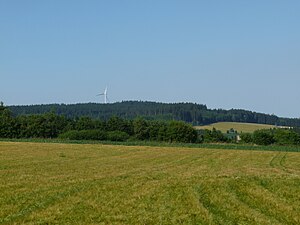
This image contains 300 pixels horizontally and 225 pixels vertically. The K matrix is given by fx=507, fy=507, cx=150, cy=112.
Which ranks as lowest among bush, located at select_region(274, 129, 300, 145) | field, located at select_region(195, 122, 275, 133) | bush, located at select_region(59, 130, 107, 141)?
bush, located at select_region(59, 130, 107, 141)

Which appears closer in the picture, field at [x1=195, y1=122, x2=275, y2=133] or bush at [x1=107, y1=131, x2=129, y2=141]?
bush at [x1=107, y1=131, x2=129, y2=141]

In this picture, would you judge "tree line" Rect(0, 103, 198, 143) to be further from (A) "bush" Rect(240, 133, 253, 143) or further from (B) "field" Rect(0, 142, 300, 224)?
(B) "field" Rect(0, 142, 300, 224)

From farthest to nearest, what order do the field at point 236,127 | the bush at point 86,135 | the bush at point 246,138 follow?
1. the field at point 236,127
2. the bush at point 246,138
3. the bush at point 86,135

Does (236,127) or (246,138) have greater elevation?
(236,127)

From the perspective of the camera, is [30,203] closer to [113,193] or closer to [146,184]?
[113,193]

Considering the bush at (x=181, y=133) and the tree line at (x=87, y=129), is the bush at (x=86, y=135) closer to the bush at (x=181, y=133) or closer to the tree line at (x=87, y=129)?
the tree line at (x=87, y=129)

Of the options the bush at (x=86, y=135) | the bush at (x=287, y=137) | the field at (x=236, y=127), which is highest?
the field at (x=236, y=127)

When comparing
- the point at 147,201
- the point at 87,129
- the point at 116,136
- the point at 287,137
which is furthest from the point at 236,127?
the point at 147,201

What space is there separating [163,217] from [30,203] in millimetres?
4545

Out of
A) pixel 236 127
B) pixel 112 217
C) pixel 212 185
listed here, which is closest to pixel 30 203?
pixel 112 217

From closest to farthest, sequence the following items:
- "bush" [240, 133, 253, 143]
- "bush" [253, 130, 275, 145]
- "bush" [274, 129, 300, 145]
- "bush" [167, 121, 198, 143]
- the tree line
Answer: the tree line, "bush" [274, 129, 300, 145], "bush" [253, 130, 275, 145], "bush" [167, 121, 198, 143], "bush" [240, 133, 253, 143]

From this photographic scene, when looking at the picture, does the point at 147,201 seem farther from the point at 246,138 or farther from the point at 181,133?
the point at 246,138

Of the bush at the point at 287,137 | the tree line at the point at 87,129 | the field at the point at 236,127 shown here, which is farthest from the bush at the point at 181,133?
the field at the point at 236,127

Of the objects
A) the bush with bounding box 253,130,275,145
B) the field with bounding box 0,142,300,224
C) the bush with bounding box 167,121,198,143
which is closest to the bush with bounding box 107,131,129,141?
the bush with bounding box 167,121,198,143
